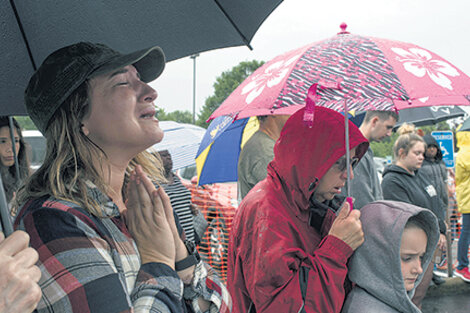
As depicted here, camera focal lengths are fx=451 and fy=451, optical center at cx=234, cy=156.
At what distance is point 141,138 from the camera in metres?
1.59

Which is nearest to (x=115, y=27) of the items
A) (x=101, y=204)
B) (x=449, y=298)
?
(x=101, y=204)

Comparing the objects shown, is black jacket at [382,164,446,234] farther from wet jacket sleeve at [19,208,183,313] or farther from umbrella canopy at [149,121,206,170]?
wet jacket sleeve at [19,208,183,313]

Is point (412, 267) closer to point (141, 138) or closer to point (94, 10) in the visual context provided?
point (141, 138)

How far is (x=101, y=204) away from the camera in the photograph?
55.2 inches

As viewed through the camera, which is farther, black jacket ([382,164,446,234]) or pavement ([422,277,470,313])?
pavement ([422,277,470,313])

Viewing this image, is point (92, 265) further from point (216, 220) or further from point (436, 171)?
point (436, 171)

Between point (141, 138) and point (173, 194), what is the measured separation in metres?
2.26

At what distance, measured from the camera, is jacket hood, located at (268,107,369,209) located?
2322 mm

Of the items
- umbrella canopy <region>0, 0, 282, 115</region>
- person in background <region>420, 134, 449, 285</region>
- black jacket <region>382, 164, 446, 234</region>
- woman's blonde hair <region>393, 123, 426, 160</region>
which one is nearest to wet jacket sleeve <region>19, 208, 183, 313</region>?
umbrella canopy <region>0, 0, 282, 115</region>

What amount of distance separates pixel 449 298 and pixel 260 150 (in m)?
4.42

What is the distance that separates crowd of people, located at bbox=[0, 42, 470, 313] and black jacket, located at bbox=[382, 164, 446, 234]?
2813 mm

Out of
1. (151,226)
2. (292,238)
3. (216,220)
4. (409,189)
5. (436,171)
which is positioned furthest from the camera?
(216,220)

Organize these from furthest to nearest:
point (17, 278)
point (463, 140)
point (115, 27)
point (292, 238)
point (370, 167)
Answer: point (463, 140) → point (370, 167) → point (292, 238) → point (115, 27) → point (17, 278)

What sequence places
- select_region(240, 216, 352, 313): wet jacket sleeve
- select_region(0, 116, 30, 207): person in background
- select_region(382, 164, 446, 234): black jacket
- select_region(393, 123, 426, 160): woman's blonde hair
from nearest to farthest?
select_region(240, 216, 352, 313): wet jacket sleeve < select_region(0, 116, 30, 207): person in background < select_region(382, 164, 446, 234): black jacket < select_region(393, 123, 426, 160): woman's blonde hair
